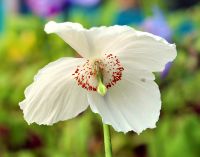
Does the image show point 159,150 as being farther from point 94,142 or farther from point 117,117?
point 117,117

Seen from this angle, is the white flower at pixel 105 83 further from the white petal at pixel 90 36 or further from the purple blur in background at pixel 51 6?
the purple blur in background at pixel 51 6

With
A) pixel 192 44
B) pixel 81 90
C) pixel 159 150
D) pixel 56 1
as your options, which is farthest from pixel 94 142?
pixel 81 90

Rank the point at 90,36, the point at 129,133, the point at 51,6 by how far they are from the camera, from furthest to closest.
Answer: the point at 51,6, the point at 129,133, the point at 90,36

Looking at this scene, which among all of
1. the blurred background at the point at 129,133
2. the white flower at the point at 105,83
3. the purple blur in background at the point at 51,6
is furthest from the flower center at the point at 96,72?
the purple blur in background at the point at 51,6

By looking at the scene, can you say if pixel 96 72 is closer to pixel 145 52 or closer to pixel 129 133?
pixel 145 52

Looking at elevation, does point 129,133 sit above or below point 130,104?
below

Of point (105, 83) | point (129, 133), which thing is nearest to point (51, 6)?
point (129, 133)
